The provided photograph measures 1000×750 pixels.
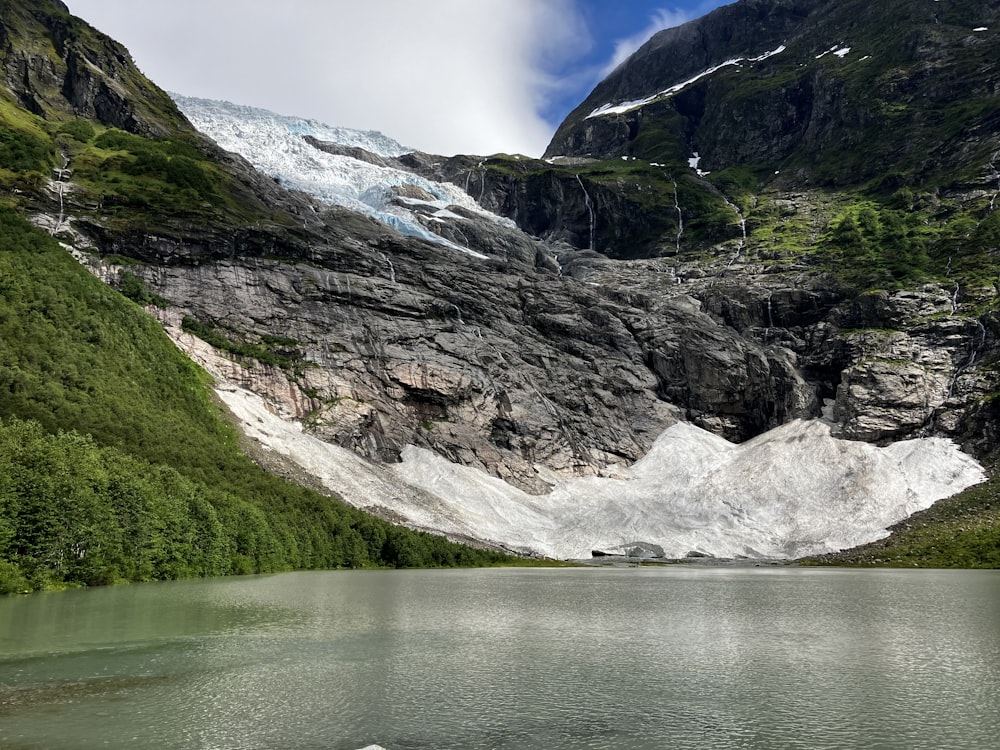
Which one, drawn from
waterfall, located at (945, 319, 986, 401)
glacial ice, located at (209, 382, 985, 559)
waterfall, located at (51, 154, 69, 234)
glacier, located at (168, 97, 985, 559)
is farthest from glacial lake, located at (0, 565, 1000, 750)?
waterfall, located at (945, 319, 986, 401)

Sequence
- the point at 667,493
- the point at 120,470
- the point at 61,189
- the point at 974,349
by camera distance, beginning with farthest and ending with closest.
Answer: the point at 974,349
the point at 61,189
the point at 667,493
the point at 120,470

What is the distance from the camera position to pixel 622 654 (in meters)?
25.1

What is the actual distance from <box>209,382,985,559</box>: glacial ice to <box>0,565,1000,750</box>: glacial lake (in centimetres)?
6684

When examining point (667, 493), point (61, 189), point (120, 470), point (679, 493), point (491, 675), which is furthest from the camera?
point (61, 189)

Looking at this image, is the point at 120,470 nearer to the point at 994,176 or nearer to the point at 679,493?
the point at 679,493

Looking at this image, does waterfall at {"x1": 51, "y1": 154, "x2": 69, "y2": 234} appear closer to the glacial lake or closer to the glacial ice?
the glacial ice

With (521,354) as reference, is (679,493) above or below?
below

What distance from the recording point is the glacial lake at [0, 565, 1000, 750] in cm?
1532

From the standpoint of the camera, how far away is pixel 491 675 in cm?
2142

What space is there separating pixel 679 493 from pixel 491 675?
372ft

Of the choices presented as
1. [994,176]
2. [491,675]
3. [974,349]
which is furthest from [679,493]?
[994,176]

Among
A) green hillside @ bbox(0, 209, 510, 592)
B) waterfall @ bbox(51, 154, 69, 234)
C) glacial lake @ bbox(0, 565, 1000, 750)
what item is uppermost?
waterfall @ bbox(51, 154, 69, 234)

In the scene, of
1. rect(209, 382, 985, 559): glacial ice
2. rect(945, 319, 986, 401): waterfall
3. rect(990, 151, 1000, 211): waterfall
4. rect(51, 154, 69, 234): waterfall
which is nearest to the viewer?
rect(209, 382, 985, 559): glacial ice

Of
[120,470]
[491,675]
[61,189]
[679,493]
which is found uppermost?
[61,189]
